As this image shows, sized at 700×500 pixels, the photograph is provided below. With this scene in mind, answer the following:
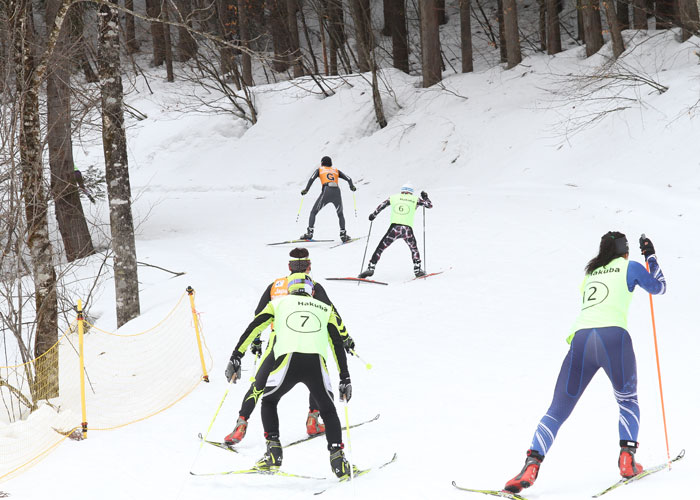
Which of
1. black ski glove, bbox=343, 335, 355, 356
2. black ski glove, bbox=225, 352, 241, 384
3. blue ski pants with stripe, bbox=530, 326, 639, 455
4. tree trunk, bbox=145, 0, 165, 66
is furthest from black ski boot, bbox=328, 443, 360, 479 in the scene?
tree trunk, bbox=145, 0, 165, 66

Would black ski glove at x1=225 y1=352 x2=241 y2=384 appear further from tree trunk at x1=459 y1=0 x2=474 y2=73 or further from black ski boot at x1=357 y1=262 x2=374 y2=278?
tree trunk at x1=459 y1=0 x2=474 y2=73

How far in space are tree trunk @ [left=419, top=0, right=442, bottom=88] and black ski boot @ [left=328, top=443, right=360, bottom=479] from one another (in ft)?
65.6

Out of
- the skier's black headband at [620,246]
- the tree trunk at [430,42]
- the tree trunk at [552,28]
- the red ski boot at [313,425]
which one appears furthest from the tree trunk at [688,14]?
the red ski boot at [313,425]

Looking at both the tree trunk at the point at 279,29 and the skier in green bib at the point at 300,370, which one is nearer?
the skier in green bib at the point at 300,370

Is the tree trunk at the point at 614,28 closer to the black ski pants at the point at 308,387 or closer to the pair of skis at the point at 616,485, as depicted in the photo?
the pair of skis at the point at 616,485

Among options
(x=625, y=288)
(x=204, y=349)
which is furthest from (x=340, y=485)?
(x=204, y=349)

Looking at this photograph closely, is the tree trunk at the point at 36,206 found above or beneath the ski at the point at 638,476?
above

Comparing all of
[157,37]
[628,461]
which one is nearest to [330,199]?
[628,461]

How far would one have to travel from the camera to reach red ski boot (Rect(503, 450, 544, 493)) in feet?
15.2

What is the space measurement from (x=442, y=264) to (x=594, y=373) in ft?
25.6

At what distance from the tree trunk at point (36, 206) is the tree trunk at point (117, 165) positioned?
198 centimetres

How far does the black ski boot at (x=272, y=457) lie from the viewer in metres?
5.27

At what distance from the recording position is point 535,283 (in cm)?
1076

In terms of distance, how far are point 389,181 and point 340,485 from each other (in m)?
15.7
